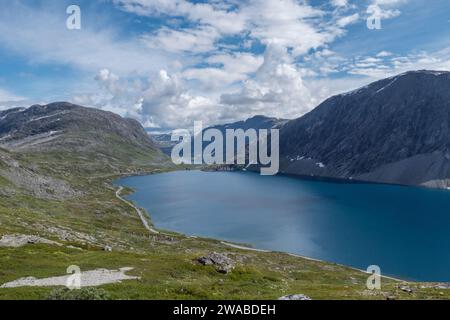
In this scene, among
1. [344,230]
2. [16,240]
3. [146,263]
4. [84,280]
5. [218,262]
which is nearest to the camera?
[84,280]

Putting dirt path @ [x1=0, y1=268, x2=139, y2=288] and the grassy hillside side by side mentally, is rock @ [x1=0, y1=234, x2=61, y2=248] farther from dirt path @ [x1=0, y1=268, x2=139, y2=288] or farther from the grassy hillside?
dirt path @ [x1=0, y1=268, x2=139, y2=288]

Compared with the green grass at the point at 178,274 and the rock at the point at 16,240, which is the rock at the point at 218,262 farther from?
the rock at the point at 16,240

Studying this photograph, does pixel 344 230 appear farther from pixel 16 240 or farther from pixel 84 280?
pixel 84 280

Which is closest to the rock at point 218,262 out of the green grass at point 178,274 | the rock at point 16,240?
the green grass at point 178,274

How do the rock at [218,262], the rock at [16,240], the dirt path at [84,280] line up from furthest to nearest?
the rock at [16,240] < the rock at [218,262] < the dirt path at [84,280]

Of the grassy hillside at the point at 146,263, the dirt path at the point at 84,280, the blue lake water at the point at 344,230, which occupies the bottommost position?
the blue lake water at the point at 344,230

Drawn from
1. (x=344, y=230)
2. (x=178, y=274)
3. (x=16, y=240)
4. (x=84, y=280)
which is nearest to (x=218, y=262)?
(x=178, y=274)
